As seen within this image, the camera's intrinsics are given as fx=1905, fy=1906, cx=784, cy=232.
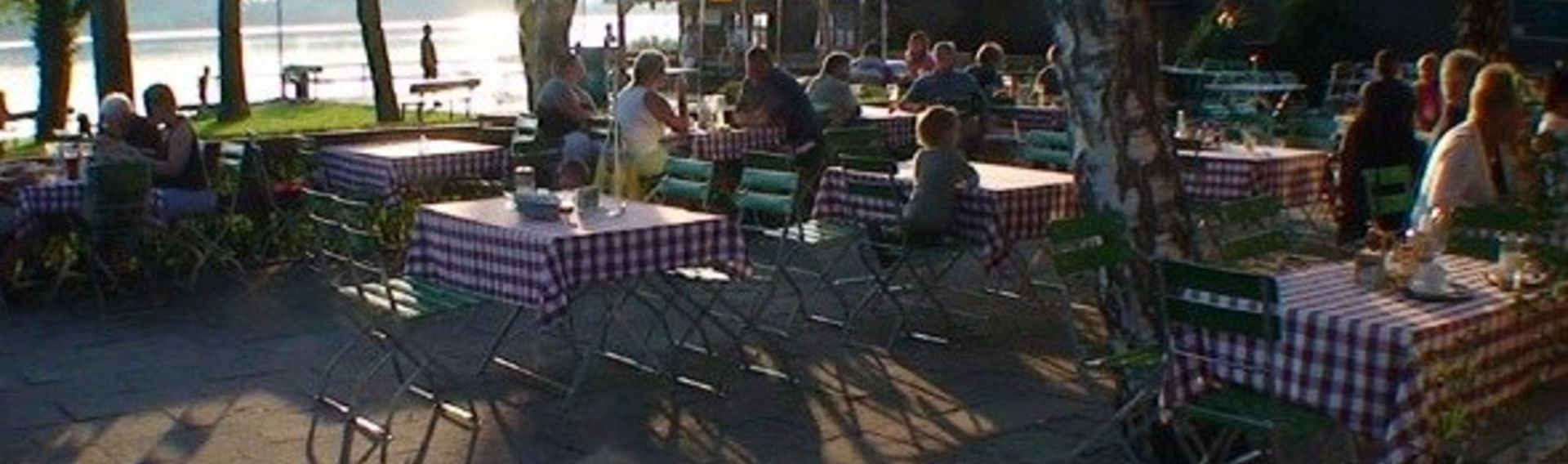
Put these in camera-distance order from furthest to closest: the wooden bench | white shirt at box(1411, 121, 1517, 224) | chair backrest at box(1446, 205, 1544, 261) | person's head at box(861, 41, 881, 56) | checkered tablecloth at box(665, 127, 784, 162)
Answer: person's head at box(861, 41, 881, 56) < the wooden bench < checkered tablecloth at box(665, 127, 784, 162) < white shirt at box(1411, 121, 1517, 224) < chair backrest at box(1446, 205, 1544, 261)

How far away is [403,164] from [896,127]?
3.83 meters

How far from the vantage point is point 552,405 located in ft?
24.3

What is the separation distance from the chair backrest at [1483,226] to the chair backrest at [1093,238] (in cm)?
141

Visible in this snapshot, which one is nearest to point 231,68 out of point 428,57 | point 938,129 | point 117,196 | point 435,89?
point 435,89

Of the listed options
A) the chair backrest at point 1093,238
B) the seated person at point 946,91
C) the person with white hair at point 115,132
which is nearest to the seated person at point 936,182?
the chair backrest at point 1093,238

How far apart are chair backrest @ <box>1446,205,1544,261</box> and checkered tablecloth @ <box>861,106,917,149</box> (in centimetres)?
660

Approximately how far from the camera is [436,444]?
688 cm

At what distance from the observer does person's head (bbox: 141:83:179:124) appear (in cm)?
1026

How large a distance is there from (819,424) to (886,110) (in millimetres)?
7564

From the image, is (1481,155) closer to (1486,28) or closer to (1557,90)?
(1557,90)

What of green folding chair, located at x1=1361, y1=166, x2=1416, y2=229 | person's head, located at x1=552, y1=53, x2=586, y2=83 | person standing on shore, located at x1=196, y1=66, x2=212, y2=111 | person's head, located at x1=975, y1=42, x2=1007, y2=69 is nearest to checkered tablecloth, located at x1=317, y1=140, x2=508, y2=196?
person's head, located at x1=552, y1=53, x2=586, y2=83

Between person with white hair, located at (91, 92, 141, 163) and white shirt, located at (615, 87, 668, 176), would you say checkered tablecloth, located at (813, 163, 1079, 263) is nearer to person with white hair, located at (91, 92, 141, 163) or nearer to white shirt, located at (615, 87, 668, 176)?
white shirt, located at (615, 87, 668, 176)

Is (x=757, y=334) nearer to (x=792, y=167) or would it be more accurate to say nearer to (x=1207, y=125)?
(x=792, y=167)

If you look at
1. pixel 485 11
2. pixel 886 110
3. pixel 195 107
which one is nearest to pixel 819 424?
pixel 886 110
